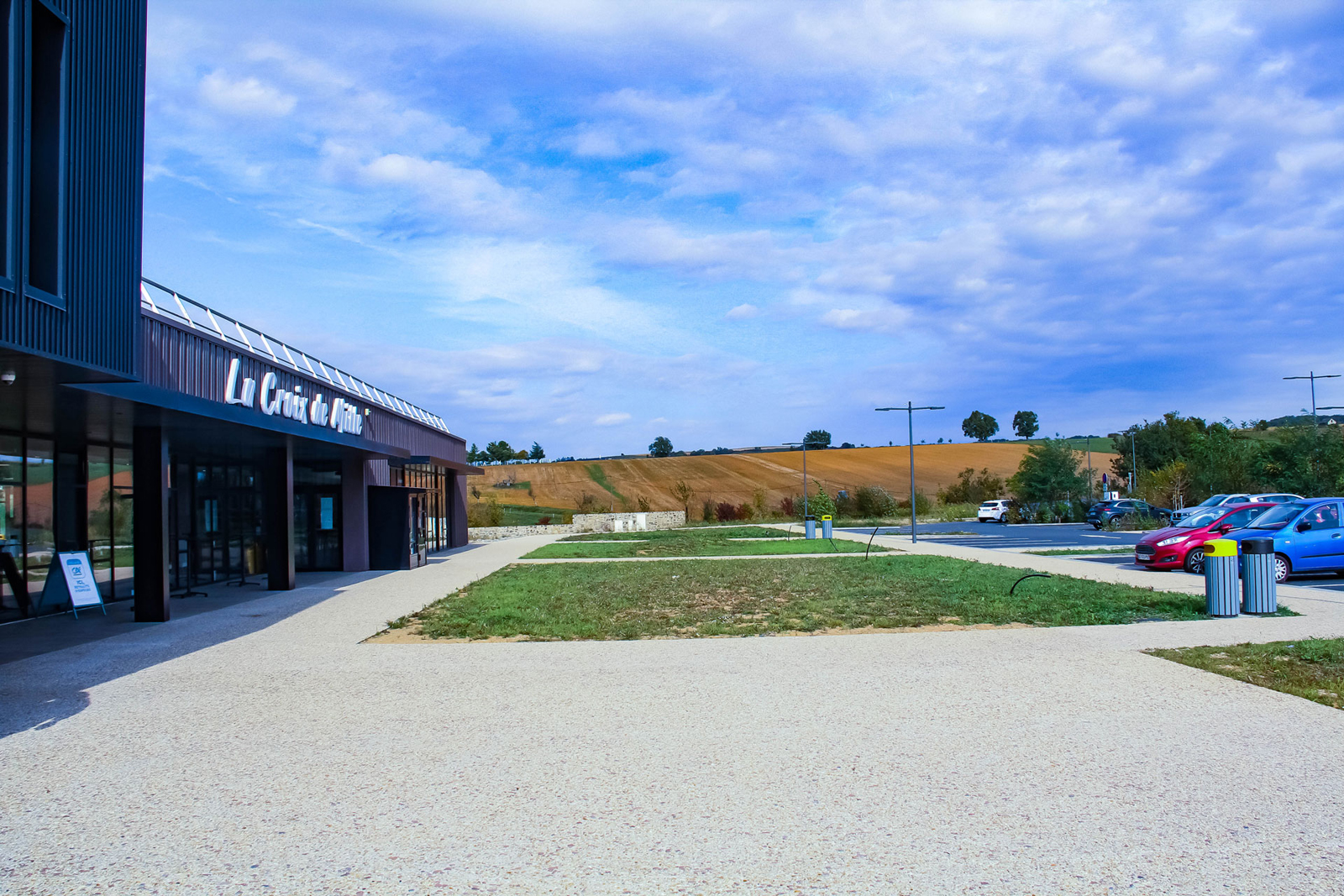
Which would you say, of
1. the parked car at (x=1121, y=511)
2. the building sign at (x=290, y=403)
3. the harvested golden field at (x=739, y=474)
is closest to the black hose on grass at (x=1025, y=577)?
the building sign at (x=290, y=403)

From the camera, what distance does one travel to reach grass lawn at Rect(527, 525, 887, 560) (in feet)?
97.0

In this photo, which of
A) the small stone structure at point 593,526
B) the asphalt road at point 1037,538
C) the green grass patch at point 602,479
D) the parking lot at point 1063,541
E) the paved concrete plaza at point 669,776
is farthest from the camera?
the green grass patch at point 602,479

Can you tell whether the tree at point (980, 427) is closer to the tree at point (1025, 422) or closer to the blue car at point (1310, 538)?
the tree at point (1025, 422)

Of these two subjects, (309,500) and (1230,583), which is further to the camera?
(309,500)

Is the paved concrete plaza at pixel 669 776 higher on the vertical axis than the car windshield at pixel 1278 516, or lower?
lower

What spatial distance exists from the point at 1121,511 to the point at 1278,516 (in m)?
28.0

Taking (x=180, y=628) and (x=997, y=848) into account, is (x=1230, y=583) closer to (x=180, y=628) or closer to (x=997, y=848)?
(x=997, y=848)

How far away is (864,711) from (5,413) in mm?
11227

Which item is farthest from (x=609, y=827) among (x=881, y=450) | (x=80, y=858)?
(x=881, y=450)

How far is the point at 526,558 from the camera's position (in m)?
28.3

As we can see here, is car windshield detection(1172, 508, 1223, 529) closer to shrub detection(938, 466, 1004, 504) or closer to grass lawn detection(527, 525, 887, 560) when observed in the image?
grass lawn detection(527, 525, 887, 560)

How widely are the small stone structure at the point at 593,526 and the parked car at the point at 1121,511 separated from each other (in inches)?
927

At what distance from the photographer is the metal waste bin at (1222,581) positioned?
42.5ft

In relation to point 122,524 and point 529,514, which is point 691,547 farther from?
point 529,514
